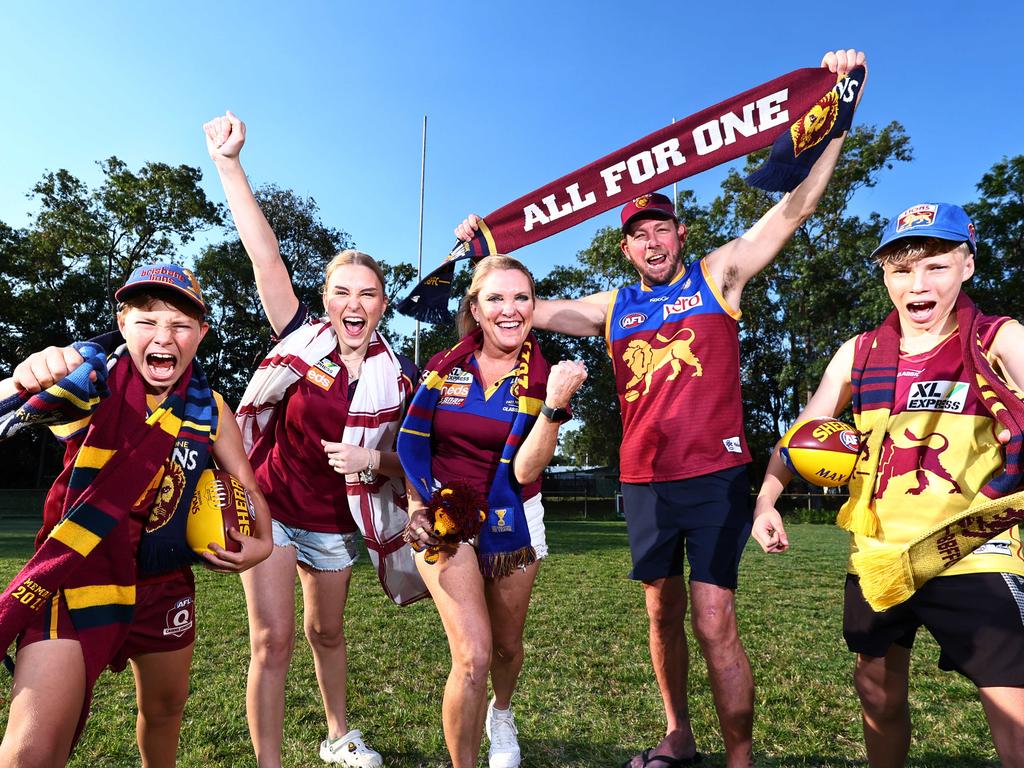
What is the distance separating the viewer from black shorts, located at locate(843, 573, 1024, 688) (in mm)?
2344

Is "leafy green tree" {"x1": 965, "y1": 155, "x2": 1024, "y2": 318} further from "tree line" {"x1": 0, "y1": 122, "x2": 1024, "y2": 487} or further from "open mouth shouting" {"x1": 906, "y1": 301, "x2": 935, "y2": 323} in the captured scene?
"open mouth shouting" {"x1": 906, "y1": 301, "x2": 935, "y2": 323}

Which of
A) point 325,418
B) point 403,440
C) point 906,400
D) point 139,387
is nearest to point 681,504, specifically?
point 906,400

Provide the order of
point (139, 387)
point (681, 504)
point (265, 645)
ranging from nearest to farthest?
point (139, 387) < point (265, 645) < point (681, 504)

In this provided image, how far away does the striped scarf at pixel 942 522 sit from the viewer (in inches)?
92.0

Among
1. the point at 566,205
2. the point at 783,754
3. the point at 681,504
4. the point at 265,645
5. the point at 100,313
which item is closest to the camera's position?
the point at 265,645

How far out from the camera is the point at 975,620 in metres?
2.42

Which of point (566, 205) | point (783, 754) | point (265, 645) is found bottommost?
point (783, 754)

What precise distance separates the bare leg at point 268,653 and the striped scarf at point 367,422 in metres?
0.50

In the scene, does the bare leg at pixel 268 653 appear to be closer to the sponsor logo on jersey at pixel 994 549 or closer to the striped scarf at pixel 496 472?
the striped scarf at pixel 496 472

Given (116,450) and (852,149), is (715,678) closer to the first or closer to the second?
(116,450)

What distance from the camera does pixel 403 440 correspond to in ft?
11.1

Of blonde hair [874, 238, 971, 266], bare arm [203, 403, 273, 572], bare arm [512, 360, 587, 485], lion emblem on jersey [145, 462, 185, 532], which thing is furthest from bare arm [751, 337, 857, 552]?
lion emblem on jersey [145, 462, 185, 532]

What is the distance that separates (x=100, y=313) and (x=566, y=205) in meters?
35.5

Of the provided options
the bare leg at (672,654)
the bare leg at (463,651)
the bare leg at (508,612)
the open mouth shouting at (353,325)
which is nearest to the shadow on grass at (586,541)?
the bare leg at (672,654)
